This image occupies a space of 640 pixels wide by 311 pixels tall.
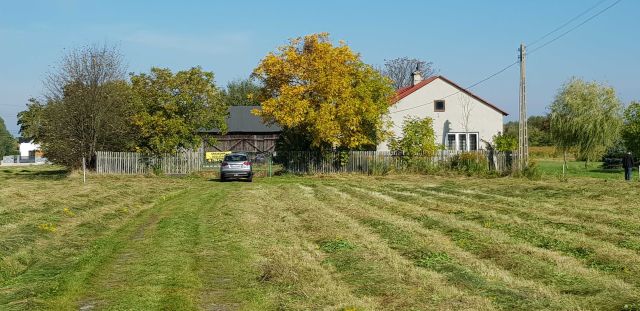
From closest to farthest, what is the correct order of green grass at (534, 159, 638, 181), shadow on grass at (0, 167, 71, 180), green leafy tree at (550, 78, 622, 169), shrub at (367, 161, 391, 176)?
shrub at (367, 161, 391, 176), green grass at (534, 159, 638, 181), shadow on grass at (0, 167, 71, 180), green leafy tree at (550, 78, 622, 169)

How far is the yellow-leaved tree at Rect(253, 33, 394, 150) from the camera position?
122 ft

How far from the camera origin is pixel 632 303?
712 centimetres

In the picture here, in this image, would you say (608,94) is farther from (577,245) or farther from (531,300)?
(531,300)

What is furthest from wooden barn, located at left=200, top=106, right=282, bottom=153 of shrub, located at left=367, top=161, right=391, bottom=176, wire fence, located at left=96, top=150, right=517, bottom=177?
shrub, located at left=367, top=161, right=391, bottom=176

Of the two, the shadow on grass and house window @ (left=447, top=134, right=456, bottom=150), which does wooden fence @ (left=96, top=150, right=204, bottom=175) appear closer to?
the shadow on grass

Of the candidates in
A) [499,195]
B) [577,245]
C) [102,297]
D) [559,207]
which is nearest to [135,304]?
[102,297]

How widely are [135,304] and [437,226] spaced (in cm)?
846

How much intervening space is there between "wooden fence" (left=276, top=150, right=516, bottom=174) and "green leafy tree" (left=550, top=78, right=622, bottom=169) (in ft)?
46.8

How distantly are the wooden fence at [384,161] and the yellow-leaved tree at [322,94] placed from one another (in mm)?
791

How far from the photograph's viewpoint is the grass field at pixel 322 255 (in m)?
7.93

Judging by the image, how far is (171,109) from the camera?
39.7 meters

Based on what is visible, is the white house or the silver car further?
the white house

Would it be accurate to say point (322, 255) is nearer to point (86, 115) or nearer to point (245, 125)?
point (86, 115)

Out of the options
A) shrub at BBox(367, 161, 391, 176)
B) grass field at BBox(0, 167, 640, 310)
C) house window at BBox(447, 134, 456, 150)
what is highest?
house window at BBox(447, 134, 456, 150)
